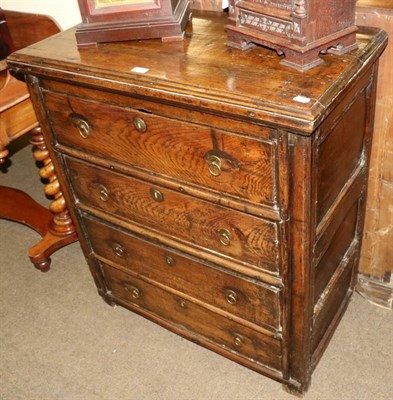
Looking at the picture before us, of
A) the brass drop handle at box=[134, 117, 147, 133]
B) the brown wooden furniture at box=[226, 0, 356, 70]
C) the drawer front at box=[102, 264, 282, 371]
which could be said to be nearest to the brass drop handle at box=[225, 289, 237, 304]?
the drawer front at box=[102, 264, 282, 371]

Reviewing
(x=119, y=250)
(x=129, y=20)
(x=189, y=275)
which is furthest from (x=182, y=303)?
(x=129, y=20)

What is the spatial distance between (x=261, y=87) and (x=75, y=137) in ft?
2.39

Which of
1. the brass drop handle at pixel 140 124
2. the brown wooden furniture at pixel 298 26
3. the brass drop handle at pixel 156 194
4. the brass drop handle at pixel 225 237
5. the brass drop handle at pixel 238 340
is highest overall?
the brown wooden furniture at pixel 298 26

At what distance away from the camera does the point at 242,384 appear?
201cm

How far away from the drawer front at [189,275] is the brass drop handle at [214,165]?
39 centimetres

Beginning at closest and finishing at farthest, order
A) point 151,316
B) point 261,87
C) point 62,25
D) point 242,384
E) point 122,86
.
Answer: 1. point 261,87
2. point 122,86
3. point 242,384
4. point 151,316
5. point 62,25

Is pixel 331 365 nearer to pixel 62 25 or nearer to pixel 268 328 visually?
pixel 268 328

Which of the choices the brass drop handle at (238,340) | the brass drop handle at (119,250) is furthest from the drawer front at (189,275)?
the brass drop handle at (238,340)

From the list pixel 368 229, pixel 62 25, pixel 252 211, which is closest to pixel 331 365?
pixel 368 229

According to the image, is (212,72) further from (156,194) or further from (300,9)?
(156,194)

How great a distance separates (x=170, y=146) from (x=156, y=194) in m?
0.22

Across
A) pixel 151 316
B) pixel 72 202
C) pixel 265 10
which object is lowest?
pixel 151 316

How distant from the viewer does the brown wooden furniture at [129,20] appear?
1.59m

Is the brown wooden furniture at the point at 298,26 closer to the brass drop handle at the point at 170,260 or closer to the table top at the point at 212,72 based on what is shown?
the table top at the point at 212,72
